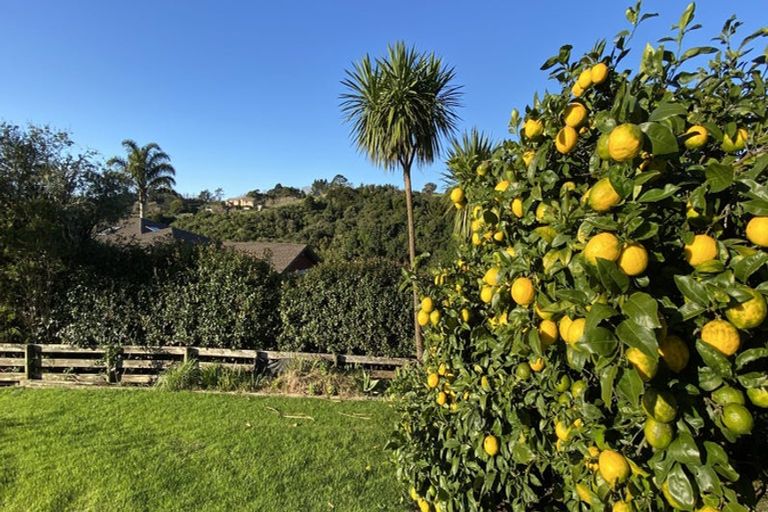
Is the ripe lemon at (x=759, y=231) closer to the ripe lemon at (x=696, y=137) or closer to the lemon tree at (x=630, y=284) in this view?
the lemon tree at (x=630, y=284)

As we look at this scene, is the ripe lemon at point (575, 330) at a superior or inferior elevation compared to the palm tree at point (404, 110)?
inferior

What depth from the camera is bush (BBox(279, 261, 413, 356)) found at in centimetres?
684

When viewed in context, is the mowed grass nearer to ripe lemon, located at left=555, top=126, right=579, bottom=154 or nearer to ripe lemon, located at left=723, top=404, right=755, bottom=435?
ripe lemon, located at left=723, top=404, right=755, bottom=435

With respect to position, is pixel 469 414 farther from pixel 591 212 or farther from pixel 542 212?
pixel 591 212

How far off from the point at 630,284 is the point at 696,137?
493mm

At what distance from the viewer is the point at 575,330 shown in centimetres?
94

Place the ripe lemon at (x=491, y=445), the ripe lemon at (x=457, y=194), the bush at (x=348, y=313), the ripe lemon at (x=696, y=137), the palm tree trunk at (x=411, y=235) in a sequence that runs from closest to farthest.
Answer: the ripe lemon at (x=696, y=137), the ripe lemon at (x=491, y=445), the ripe lemon at (x=457, y=194), the palm tree trunk at (x=411, y=235), the bush at (x=348, y=313)

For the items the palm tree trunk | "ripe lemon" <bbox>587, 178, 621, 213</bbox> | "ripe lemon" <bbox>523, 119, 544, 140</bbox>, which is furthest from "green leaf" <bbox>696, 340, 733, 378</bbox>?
the palm tree trunk

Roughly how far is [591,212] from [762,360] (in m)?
0.58

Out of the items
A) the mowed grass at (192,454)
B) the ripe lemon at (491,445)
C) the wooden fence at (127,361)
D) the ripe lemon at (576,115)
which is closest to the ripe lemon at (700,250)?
the ripe lemon at (576,115)

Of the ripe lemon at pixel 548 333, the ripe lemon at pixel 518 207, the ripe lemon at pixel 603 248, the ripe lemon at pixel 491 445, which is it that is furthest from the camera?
the ripe lemon at pixel 491 445

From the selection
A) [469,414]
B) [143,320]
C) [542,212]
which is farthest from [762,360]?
[143,320]

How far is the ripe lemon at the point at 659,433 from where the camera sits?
894mm

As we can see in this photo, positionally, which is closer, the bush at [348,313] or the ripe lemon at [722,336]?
the ripe lemon at [722,336]
